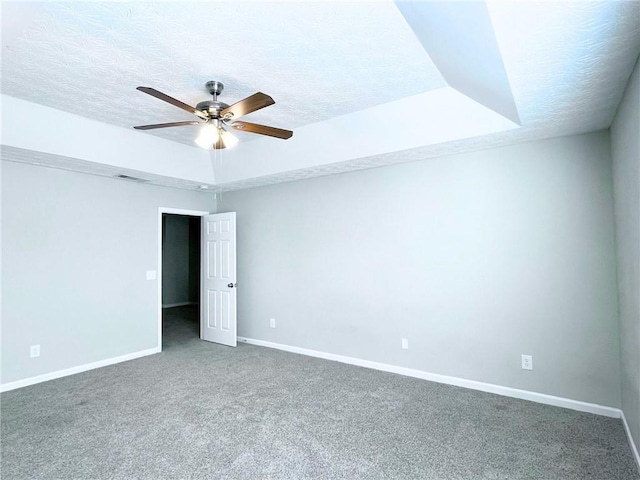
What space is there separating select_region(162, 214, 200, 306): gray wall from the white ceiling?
5.75 m

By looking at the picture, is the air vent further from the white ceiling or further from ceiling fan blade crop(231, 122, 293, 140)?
ceiling fan blade crop(231, 122, 293, 140)

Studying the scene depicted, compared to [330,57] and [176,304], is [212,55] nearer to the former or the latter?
[330,57]

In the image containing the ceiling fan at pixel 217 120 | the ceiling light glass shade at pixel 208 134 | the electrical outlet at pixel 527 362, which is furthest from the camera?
the electrical outlet at pixel 527 362

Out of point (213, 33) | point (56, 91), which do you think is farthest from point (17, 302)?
point (213, 33)

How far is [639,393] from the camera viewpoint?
2.09m

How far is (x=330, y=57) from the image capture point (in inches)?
95.9

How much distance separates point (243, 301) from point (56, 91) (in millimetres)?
3470

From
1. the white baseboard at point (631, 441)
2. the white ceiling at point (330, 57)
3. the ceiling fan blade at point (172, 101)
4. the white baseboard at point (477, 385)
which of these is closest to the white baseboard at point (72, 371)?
the white baseboard at point (477, 385)

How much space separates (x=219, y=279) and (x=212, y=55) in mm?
3605

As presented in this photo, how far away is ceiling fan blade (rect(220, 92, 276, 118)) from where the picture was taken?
2.25 metres

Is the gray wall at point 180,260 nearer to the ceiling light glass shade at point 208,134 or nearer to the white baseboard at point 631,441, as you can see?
the ceiling light glass shade at point 208,134

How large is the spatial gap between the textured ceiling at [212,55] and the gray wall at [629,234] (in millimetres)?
1241

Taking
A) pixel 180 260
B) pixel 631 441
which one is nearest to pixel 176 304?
pixel 180 260

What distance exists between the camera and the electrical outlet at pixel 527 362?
10.6 ft
